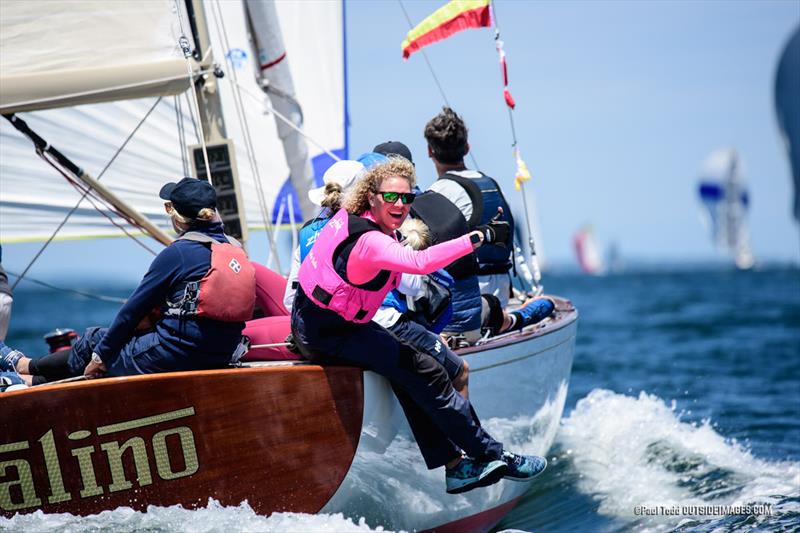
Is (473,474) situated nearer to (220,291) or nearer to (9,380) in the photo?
(220,291)

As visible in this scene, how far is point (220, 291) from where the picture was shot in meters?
3.94

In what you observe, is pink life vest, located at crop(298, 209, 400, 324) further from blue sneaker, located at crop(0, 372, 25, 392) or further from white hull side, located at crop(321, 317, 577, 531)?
blue sneaker, located at crop(0, 372, 25, 392)

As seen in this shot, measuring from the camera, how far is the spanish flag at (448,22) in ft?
21.7

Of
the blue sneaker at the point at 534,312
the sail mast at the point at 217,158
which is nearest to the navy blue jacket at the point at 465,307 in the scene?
the blue sneaker at the point at 534,312

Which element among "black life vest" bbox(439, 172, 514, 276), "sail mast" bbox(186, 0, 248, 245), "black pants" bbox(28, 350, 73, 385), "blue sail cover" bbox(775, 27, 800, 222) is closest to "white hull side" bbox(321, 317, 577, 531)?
"black life vest" bbox(439, 172, 514, 276)

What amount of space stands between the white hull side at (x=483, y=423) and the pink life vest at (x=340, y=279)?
45cm

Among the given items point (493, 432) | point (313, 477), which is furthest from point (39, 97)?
point (493, 432)

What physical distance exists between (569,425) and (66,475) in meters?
4.81

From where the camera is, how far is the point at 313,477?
4.17m

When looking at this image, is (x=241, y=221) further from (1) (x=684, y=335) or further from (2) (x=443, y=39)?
(1) (x=684, y=335)

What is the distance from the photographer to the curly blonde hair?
12.6ft

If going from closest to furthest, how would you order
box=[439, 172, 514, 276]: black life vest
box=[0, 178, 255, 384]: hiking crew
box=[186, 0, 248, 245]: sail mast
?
box=[0, 178, 255, 384]: hiking crew
box=[439, 172, 514, 276]: black life vest
box=[186, 0, 248, 245]: sail mast

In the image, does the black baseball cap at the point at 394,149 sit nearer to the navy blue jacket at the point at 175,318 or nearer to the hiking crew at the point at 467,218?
the hiking crew at the point at 467,218

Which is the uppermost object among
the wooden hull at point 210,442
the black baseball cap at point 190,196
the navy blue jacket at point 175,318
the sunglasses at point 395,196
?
the black baseball cap at point 190,196
